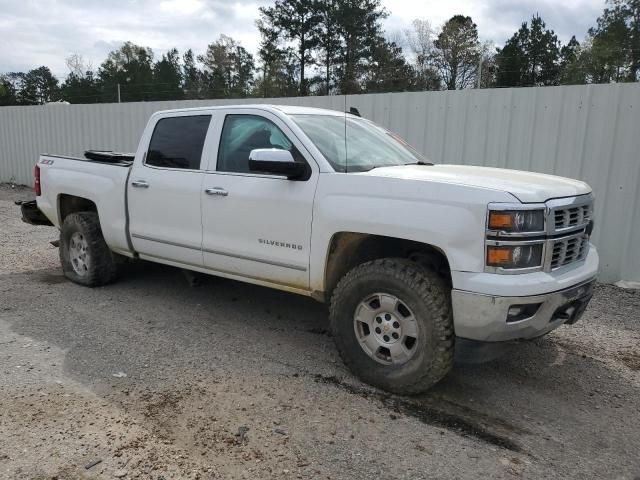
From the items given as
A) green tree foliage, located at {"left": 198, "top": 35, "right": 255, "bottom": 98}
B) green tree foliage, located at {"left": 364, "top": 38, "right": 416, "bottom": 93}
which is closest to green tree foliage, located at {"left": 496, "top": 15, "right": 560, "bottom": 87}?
green tree foliage, located at {"left": 364, "top": 38, "right": 416, "bottom": 93}

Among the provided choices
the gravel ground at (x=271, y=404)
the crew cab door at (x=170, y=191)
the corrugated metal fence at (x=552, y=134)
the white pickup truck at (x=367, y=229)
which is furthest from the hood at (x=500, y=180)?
the corrugated metal fence at (x=552, y=134)

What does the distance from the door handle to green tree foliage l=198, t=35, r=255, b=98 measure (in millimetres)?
54265

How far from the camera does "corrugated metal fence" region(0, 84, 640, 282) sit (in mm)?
6461

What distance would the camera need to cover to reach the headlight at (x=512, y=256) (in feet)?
10.5

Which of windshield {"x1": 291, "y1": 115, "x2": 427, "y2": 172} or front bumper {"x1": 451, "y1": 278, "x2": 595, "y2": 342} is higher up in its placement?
windshield {"x1": 291, "y1": 115, "x2": 427, "y2": 172}

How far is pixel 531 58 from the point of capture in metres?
43.3

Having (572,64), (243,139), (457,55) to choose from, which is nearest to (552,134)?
(243,139)

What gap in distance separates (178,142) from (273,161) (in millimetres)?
1674

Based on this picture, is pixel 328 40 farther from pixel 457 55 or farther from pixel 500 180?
pixel 500 180

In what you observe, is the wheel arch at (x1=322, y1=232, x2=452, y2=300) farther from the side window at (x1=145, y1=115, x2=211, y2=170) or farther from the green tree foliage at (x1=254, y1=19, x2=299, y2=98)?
the green tree foliage at (x1=254, y1=19, x2=299, y2=98)

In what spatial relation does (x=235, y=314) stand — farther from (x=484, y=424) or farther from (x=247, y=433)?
(x=484, y=424)

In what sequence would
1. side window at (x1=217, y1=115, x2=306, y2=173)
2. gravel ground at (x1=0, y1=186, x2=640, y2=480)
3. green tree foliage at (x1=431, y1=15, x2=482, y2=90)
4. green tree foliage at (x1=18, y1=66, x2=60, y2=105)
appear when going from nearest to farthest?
gravel ground at (x1=0, y1=186, x2=640, y2=480) < side window at (x1=217, y1=115, x2=306, y2=173) < green tree foliage at (x1=431, y1=15, x2=482, y2=90) < green tree foliage at (x1=18, y1=66, x2=60, y2=105)

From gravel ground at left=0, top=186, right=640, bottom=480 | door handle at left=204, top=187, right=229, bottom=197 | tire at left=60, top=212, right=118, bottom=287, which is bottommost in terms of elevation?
gravel ground at left=0, top=186, right=640, bottom=480

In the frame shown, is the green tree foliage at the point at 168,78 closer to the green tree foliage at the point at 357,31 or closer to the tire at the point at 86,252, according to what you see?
the green tree foliage at the point at 357,31
